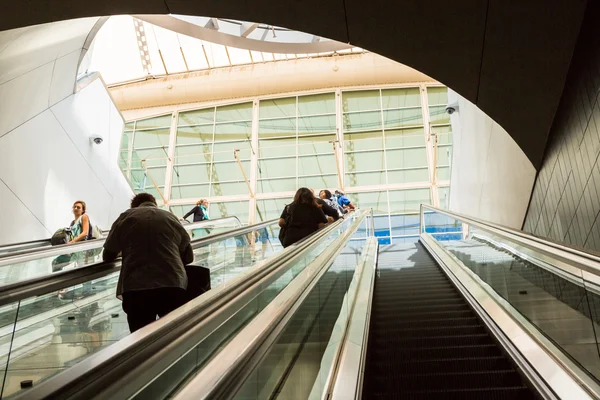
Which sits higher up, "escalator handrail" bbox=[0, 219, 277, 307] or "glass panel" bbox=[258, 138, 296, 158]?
"glass panel" bbox=[258, 138, 296, 158]

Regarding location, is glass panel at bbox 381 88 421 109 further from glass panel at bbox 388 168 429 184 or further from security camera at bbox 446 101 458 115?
security camera at bbox 446 101 458 115

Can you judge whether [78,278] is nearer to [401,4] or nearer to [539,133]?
[401,4]

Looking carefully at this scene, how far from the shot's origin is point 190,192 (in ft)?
76.1

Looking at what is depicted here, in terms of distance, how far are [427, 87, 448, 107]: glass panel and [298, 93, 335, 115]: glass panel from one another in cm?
446

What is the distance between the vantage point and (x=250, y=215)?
21953 millimetres

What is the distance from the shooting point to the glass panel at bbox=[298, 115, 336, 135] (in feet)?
75.0

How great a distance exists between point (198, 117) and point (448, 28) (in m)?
20.7

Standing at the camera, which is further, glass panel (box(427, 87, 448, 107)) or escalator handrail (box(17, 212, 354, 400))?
glass panel (box(427, 87, 448, 107))

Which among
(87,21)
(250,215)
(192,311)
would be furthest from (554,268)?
(250,215)

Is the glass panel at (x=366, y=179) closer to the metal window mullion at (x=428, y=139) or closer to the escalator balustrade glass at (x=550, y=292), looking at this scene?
the metal window mullion at (x=428, y=139)

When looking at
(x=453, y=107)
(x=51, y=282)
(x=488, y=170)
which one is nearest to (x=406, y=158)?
(x=453, y=107)

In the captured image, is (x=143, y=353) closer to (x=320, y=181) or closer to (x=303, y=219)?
(x=303, y=219)

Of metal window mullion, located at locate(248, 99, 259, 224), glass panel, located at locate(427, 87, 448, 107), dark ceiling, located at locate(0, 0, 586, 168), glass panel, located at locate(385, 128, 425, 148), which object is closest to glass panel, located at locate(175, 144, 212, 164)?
metal window mullion, located at locate(248, 99, 259, 224)

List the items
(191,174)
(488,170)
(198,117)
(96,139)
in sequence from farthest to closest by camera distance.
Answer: (198,117) → (191,174) → (96,139) → (488,170)
